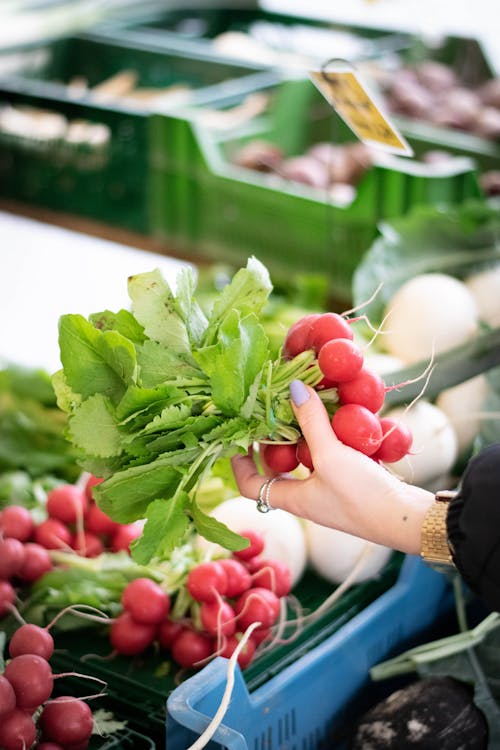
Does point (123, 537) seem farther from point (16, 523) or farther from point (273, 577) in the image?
point (273, 577)

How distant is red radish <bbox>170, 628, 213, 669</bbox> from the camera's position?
4.85 feet

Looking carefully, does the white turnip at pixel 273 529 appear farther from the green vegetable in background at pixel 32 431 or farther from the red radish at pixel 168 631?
the green vegetable in background at pixel 32 431

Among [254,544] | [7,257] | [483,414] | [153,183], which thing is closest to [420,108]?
[153,183]

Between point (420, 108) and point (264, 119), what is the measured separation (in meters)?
0.60

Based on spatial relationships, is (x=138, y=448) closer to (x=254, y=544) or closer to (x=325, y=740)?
(x=254, y=544)

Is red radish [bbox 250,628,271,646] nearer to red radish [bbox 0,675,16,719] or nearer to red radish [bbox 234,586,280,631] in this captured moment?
red radish [bbox 234,586,280,631]

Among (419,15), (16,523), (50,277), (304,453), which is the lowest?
(50,277)

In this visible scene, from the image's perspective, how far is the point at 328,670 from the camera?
4.80ft

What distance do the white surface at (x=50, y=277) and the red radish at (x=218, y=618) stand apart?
114 cm

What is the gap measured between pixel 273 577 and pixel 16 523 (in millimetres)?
473

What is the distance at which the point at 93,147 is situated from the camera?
3.21 m

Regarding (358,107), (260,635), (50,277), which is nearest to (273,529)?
(260,635)

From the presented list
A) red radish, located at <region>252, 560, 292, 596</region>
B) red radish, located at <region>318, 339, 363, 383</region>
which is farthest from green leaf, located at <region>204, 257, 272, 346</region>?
red radish, located at <region>252, 560, 292, 596</region>

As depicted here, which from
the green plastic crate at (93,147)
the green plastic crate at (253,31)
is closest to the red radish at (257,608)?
the green plastic crate at (93,147)
